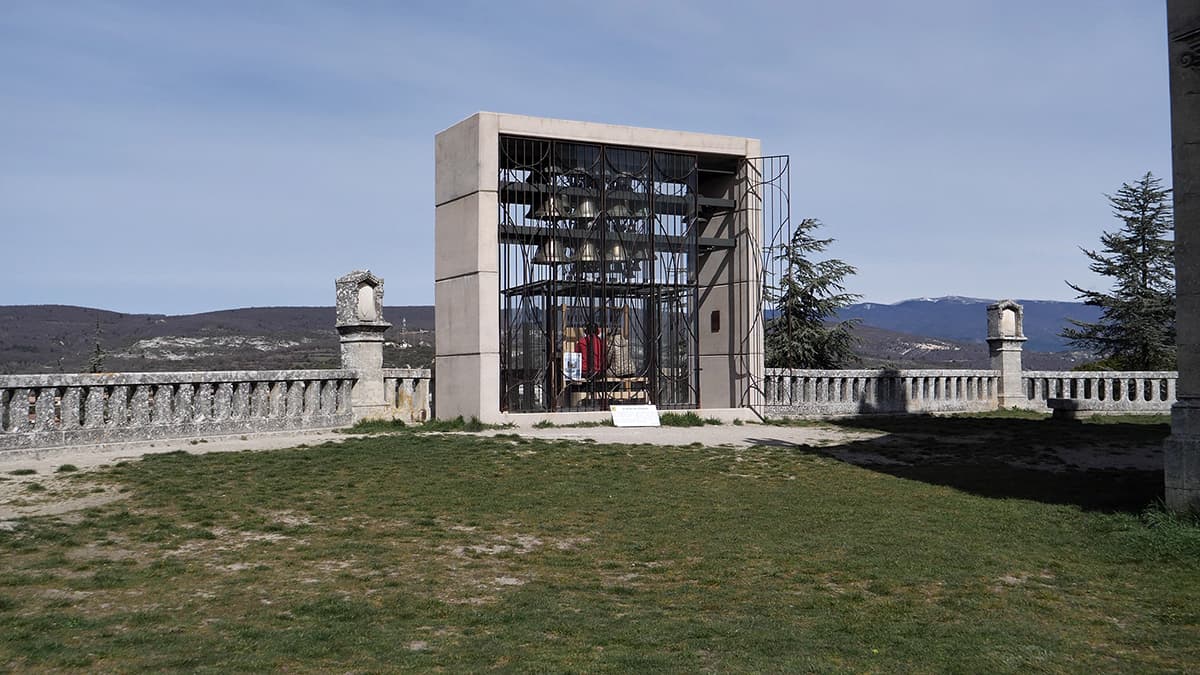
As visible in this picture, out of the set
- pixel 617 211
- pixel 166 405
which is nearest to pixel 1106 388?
pixel 617 211

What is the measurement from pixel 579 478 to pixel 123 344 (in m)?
108

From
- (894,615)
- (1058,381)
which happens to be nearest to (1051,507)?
(894,615)

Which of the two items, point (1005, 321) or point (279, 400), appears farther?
point (1005, 321)

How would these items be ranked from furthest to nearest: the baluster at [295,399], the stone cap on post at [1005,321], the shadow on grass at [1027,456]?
the stone cap on post at [1005,321] → the baluster at [295,399] → the shadow on grass at [1027,456]

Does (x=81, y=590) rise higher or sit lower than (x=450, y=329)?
lower

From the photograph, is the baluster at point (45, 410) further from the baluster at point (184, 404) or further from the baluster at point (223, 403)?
the baluster at point (223, 403)

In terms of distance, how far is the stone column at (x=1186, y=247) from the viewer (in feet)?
34.3

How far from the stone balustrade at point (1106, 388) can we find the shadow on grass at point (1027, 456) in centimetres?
357

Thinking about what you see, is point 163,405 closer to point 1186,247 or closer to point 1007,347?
point 1186,247

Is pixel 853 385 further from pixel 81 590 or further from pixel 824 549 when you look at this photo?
pixel 81 590

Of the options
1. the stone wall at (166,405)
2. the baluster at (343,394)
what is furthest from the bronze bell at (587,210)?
the baluster at (343,394)

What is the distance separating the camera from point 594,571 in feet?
28.8

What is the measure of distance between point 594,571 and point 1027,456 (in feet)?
35.4

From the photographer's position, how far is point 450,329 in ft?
71.1
